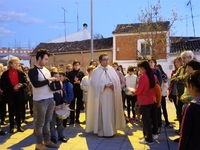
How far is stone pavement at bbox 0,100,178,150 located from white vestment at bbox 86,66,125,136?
0.24 metres

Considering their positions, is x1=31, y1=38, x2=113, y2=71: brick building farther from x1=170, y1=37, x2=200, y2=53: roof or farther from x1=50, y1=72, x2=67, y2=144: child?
x1=50, y1=72, x2=67, y2=144: child

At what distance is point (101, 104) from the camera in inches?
230

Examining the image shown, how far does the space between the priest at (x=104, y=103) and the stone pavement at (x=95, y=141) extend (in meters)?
0.24

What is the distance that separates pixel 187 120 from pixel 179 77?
294 cm

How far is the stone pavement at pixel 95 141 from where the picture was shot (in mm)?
5027

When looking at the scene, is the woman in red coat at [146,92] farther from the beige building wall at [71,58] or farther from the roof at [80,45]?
the roof at [80,45]

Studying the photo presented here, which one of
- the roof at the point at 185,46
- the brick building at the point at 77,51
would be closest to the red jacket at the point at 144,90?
the roof at the point at 185,46

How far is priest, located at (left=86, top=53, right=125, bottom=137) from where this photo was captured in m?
5.78

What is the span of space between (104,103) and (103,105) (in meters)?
0.05

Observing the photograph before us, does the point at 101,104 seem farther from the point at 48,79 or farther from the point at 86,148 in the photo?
the point at 48,79

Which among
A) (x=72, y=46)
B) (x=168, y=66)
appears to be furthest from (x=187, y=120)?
(x=72, y=46)

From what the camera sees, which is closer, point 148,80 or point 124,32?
point 148,80

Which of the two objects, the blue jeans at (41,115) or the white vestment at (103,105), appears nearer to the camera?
the blue jeans at (41,115)

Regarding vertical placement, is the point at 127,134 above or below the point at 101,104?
below
